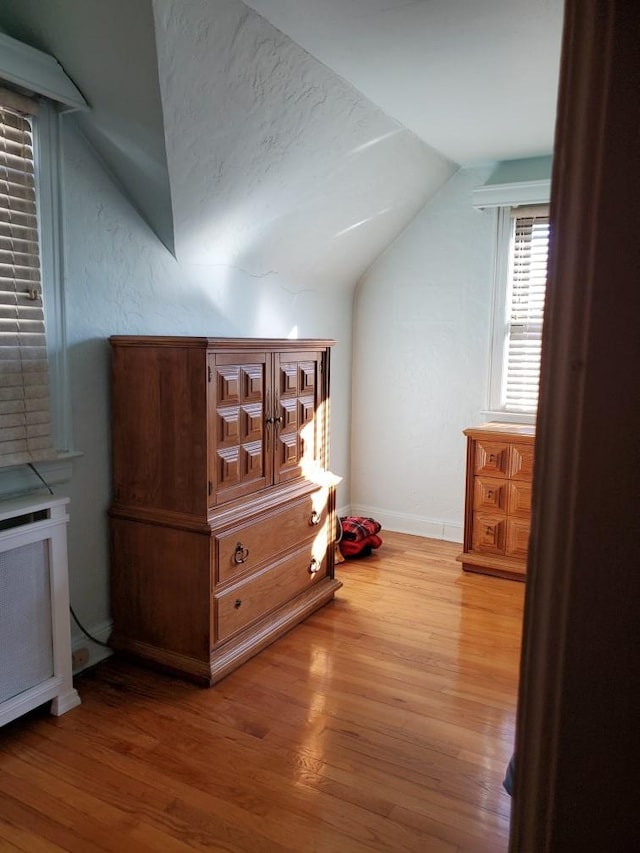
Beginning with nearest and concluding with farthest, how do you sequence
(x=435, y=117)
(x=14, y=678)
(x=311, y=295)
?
(x=14, y=678), (x=435, y=117), (x=311, y=295)

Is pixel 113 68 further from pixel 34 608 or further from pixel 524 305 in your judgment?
pixel 524 305

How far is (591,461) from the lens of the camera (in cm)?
46

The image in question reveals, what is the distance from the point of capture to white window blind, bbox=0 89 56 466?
221 cm

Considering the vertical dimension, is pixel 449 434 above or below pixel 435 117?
below

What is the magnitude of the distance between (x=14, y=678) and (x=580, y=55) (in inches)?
93.7

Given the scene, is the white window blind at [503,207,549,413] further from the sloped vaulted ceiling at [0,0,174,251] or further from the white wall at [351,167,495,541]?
the sloped vaulted ceiling at [0,0,174,251]

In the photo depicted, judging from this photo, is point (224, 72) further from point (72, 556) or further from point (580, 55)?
point (580, 55)

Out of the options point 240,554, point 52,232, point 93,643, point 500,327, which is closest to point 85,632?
point 93,643

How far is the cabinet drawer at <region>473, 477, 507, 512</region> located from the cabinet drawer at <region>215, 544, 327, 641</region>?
1023mm

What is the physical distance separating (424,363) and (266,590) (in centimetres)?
214

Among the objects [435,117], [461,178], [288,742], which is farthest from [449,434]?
[288,742]

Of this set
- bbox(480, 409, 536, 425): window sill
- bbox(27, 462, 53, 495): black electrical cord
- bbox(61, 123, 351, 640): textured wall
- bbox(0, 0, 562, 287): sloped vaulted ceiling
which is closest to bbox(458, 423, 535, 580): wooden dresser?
bbox(480, 409, 536, 425): window sill

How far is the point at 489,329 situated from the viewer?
414 cm

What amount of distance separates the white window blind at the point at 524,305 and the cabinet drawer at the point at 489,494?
635 mm
